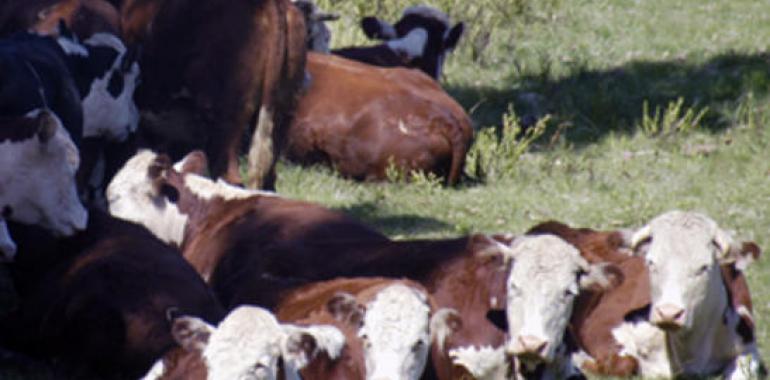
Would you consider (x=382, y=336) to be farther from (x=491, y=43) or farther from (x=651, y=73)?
(x=491, y=43)

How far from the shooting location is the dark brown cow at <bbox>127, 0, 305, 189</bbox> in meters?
10.7

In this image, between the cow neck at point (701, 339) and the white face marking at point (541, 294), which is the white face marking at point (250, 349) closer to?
the white face marking at point (541, 294)

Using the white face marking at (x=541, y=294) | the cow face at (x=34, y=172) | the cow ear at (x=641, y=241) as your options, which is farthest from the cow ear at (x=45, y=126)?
the cow ear at (x=641, y=241)

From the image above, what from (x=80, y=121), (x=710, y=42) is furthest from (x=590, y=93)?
(x=80, y=121)

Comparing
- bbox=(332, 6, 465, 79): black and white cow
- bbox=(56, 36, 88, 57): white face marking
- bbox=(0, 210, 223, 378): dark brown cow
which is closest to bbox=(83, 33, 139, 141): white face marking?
bbox=(56, 36, 88, 57): white face marking

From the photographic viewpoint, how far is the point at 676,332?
796cm

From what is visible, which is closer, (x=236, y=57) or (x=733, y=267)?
(x=733, y=267)

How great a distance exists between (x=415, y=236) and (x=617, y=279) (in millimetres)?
3021

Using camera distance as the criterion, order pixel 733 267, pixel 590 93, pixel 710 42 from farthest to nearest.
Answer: pixel 710 42, pixel 590 93, pixel 733 267

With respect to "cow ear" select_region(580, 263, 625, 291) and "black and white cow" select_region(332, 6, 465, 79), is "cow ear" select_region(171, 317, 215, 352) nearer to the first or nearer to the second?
"cow ear" select_region(580, 263, 625, 291)

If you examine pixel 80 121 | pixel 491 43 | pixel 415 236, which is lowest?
pixel 491 43

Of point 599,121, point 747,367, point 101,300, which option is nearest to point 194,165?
point 101,300

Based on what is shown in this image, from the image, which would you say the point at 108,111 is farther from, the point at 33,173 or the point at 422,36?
the point at 422,36

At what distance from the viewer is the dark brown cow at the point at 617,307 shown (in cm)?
807
